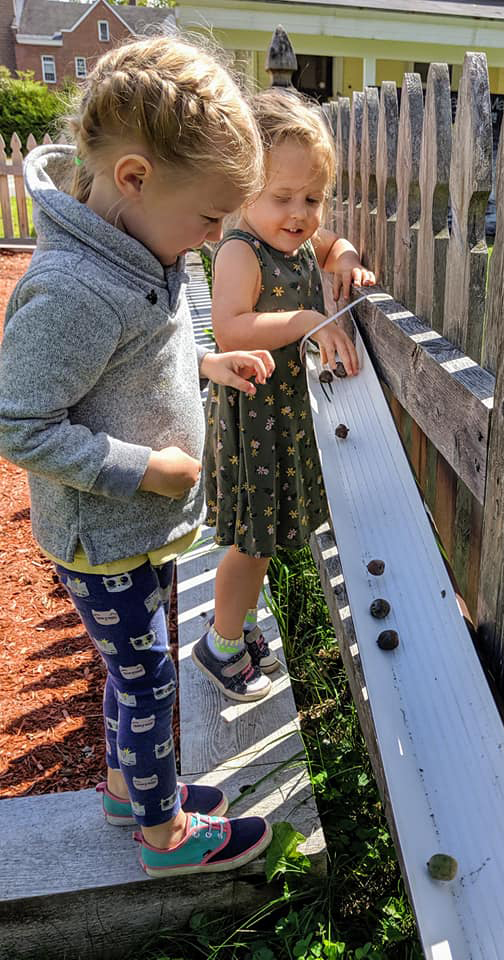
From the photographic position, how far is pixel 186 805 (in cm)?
190

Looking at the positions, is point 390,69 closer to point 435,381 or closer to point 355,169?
point 355,169

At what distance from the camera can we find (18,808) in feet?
6.43

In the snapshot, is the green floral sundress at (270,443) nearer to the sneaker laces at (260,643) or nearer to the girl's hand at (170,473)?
the sneaker laces at (260,643)

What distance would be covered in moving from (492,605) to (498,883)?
0.51m

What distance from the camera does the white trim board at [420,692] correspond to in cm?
136

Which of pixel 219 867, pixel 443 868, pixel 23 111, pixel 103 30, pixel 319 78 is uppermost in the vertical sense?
pixel 103 30

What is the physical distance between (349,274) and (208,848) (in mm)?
1660

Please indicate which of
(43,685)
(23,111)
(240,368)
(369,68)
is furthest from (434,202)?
(23,111)

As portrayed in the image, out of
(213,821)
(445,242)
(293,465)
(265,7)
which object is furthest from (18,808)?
(265,7)

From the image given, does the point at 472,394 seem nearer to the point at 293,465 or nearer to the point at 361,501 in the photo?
the point at 361,501

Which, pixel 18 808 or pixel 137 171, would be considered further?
pixel 18 808

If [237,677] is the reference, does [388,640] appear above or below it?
above

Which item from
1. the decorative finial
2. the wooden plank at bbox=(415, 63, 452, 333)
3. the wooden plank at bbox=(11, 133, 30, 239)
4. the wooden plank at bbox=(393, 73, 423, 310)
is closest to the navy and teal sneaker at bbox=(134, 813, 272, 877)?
the wooden plank at bbox=(415, 63, 452, 333)

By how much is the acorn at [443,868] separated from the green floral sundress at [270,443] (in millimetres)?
997
